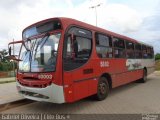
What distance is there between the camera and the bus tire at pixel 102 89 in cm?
920

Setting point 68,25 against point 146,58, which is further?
point 146,58

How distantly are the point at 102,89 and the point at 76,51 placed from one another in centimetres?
259

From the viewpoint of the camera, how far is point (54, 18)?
7.54m

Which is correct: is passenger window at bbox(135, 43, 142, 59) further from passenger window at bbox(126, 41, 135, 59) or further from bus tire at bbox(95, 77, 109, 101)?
bus tire at bbox(95, 77, 109, 101)

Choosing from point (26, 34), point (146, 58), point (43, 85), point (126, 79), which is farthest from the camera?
point (146, 58)

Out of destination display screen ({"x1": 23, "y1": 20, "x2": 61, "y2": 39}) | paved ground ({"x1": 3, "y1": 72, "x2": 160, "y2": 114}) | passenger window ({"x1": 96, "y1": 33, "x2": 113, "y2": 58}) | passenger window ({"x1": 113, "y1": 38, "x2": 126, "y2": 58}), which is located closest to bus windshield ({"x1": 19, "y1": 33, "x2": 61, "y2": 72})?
destination display screen ({"x1": 23, "y1": 20, "x2": 61, "y2": 39})

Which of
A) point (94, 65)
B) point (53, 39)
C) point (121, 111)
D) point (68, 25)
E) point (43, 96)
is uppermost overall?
point (68, 25)

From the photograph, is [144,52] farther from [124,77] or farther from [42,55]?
[42,55]

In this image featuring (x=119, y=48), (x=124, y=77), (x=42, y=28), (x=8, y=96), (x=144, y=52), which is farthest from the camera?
(x=144, y=52)

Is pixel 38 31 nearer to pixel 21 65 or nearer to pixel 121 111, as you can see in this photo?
pixel 21 65

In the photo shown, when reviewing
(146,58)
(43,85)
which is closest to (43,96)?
(43,85)

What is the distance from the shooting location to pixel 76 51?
758cm

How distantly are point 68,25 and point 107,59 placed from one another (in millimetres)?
3176

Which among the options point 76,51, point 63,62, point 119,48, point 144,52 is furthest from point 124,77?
point 63,62
